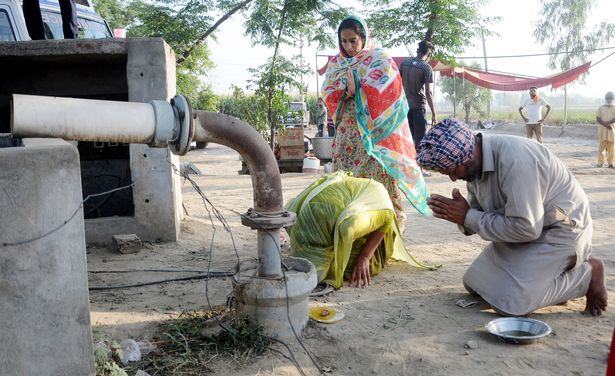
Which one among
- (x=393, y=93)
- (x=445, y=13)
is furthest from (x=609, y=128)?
(x=393, y=93)

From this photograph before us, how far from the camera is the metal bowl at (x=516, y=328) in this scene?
277 centimetres

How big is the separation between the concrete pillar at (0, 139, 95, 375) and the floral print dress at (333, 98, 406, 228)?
114 inches

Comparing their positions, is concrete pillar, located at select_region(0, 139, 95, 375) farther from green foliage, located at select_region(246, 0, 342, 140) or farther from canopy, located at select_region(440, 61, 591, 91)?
canopy, located at select_region(440, 61, 591, 91)

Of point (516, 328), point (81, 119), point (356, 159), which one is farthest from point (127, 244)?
point (516, 328)

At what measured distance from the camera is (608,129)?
1060cm

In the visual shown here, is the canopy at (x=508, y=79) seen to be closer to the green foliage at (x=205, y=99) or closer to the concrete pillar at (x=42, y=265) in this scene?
the green foliage at (x=205, y=99)

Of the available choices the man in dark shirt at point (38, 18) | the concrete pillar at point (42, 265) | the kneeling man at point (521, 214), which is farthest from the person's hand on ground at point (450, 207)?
the man in dark shirt at point (38, 18)

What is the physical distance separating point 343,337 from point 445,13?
9953 mm

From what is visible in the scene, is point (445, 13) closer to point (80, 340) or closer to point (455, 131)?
point (455, 131)

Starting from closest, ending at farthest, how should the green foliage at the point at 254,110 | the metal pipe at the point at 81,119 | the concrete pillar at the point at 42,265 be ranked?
the concrete pillar at the point at 42,265
the metal pipe at the point at 81,119
the green foliage at the point at 254,110

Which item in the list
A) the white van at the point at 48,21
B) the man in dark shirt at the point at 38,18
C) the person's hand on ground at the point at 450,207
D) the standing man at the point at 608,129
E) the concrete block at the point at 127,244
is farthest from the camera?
the standing man at the point at 608,129

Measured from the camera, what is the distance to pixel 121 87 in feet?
17.1

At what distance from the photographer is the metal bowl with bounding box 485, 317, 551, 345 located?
2.77 metres

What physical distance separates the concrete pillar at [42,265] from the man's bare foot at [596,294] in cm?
267
